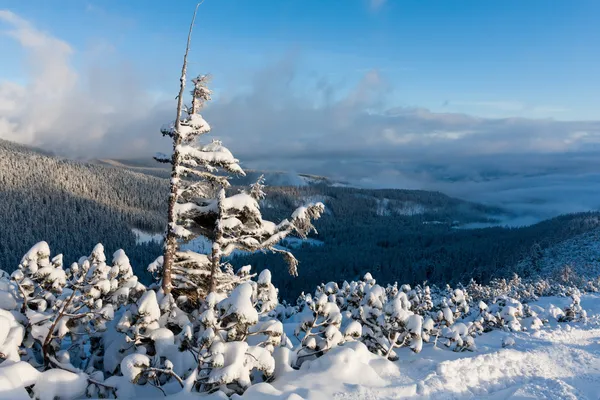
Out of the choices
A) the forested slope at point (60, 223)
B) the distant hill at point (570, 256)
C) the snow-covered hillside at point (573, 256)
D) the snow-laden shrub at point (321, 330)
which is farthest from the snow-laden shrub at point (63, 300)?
the forested slope at point (60, 223)

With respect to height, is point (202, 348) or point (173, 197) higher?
point (173, 197)

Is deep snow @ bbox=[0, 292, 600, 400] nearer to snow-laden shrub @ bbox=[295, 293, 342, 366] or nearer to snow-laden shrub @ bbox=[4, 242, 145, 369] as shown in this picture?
snow-laden shrub @ bbox=[295, 293, 342, 366]

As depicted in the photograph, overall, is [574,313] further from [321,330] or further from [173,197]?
[173,197]

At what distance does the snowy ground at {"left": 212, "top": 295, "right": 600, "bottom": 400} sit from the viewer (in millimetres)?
9531

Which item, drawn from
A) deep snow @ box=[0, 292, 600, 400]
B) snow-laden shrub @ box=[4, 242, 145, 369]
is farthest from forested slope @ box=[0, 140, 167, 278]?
deep snow @ box=[0, 292, 600, 400]

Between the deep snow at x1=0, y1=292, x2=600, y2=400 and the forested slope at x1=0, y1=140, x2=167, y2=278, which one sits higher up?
the deep snow at x1=0, y1=292, x2=600, y2=400

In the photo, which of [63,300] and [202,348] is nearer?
[202,348]

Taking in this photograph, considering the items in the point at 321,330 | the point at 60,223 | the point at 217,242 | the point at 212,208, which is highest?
the point at 212,208

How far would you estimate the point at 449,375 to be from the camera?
11.7m

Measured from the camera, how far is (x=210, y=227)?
11836 millimetres

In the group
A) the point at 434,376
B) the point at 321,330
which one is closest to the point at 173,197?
the point at 321,330

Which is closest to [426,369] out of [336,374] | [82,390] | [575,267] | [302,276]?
[336,374]

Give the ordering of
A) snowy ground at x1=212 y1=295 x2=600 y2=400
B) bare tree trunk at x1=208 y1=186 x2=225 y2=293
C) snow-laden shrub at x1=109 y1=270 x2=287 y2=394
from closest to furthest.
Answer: snow-laden shrub at x1=109 y1=270 x2=287 y2=394
snowy ground at x1=212 y1=295 x2=600 y2=400
bare tree trunk at x1=208 y1=186 x2=225 y2=293

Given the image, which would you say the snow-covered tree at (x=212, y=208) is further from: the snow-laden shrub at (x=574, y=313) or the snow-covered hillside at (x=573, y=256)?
the snow-covered hillside at (x=573, y=256)
